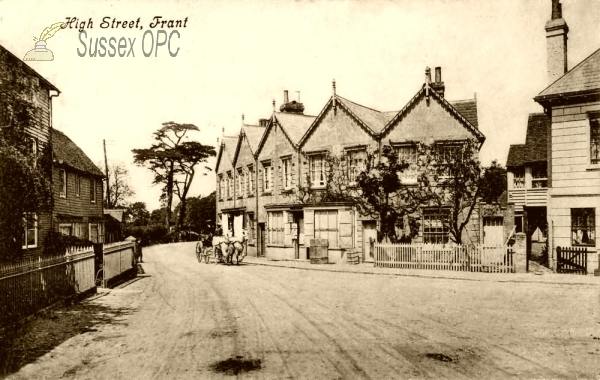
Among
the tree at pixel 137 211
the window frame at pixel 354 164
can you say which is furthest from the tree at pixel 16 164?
the tree at pixel 137 211

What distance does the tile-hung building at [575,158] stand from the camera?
1722 centimetres

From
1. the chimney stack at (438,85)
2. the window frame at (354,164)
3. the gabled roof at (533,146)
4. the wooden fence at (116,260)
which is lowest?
the wooden fence at (116,260)

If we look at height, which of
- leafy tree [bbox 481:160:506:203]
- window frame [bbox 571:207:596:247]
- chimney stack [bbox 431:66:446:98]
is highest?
chimney stack [bbox 431:66:446:98]

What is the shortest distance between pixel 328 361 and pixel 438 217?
681 inches

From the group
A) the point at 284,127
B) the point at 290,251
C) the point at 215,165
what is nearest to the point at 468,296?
the point at 290,251

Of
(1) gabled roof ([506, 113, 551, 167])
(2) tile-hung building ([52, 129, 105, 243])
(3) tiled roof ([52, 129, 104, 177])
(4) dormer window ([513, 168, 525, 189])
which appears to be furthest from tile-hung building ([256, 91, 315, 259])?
(4) dormer window ([513, 168, 525, 189])

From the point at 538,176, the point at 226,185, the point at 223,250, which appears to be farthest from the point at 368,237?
the point at 226,185

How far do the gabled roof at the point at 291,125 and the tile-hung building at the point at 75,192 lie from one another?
1011 cm

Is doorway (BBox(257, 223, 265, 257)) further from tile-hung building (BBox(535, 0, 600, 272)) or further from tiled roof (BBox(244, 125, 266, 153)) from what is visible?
tile-hung building (BBox(535, 0, 600, 272))

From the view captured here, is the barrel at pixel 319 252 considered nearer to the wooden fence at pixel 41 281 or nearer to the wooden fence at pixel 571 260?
the wooden fence at pixel 571 260

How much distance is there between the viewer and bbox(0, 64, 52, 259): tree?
28.5 feet

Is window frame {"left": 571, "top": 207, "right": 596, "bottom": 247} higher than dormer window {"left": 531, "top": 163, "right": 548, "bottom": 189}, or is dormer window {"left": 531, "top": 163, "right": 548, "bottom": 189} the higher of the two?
dormer window {"left": 531, "top": 163, "right": 548, "bottom": 189}

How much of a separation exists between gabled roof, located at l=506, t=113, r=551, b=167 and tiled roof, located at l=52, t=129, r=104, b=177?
25616mm

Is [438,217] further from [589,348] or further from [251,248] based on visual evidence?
[589,348]
